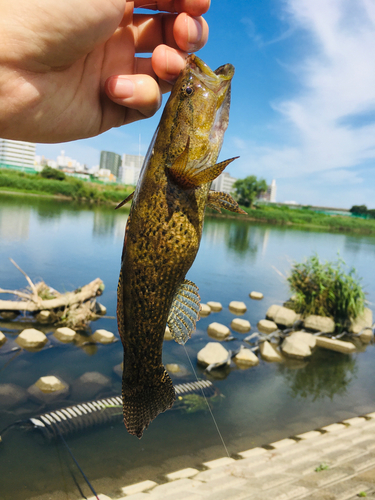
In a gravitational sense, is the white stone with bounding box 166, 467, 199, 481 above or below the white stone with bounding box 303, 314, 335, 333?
below

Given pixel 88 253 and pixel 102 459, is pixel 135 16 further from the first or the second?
pixel 88 253

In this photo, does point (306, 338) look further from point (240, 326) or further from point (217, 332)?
point (217, 332)

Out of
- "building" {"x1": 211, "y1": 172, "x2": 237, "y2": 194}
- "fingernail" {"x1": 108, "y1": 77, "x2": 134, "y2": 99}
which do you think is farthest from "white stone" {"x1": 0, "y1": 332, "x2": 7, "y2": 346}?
"building" {"x1": 211, "y1": 172, "x2": 237, "y2": 194}

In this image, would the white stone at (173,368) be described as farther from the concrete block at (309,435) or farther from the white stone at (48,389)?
the concrete block at (309,435)

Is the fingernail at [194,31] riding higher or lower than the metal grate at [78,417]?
higher

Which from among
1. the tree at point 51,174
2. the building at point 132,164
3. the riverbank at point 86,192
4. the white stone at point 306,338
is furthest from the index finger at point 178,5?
the tree at point 51,174

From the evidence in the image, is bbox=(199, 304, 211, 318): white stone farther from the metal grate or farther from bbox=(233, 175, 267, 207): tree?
bbox=(233, 175, 267, 207): tree

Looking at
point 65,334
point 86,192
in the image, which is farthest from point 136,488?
point 86,192
